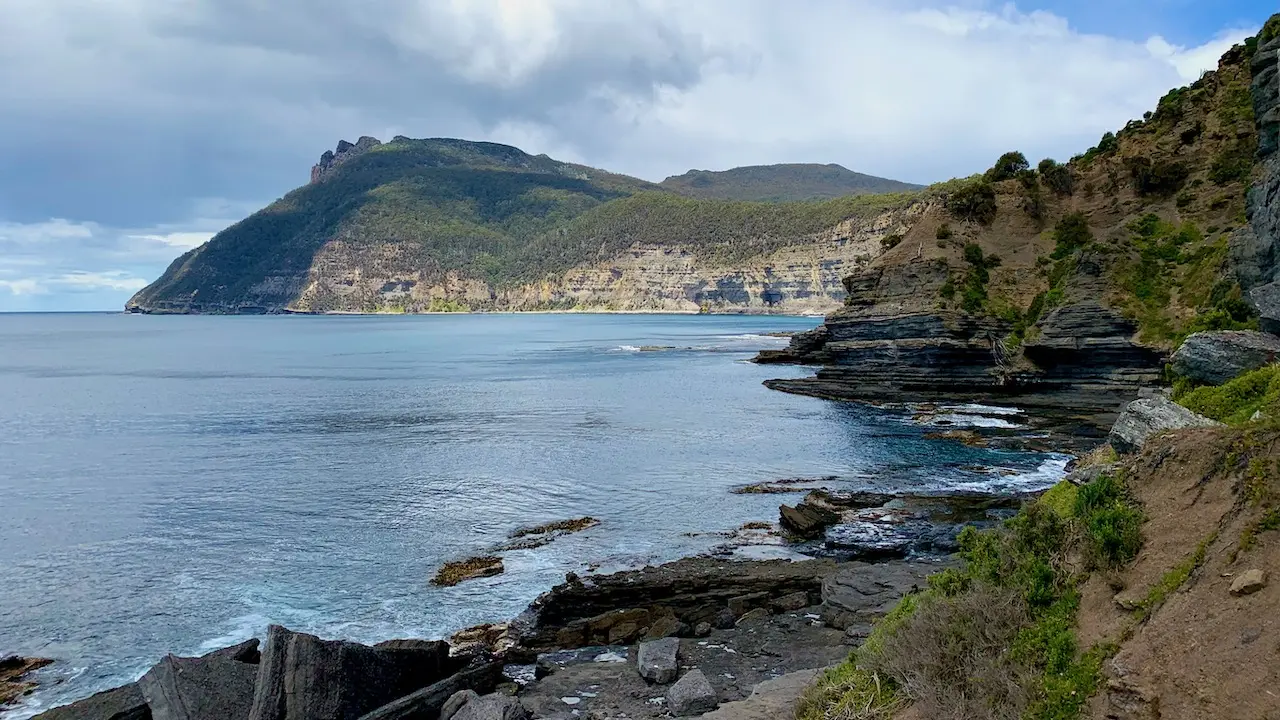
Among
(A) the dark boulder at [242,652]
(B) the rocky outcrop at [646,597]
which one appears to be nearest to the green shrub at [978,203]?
(B) the rocky outcrop at [646,597]

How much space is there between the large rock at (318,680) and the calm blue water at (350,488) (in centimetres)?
530

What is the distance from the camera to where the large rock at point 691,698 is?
11.1m

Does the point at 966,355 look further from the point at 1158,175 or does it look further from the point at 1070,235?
the point at 1158,175

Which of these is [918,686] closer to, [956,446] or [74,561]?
[74,561]

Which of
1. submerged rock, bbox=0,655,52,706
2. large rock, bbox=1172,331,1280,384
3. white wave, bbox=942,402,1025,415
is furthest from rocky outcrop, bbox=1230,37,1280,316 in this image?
submerged rock, bbox=0,655,52,706

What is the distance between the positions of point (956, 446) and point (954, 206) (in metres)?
30.3

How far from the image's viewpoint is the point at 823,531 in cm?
2280

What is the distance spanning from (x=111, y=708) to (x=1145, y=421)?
1492 centimetres

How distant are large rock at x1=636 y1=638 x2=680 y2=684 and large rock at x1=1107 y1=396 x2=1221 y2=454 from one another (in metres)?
7.36

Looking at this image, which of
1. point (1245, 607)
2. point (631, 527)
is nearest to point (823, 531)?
point (631, 527)

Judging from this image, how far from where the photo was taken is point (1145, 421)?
38.3 ft

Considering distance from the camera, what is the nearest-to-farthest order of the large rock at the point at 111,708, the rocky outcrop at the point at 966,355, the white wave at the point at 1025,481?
the large rock at the point at 111,708 → the white wave at the point at 1025,481 → the rocky outcrop at the point at 966,355

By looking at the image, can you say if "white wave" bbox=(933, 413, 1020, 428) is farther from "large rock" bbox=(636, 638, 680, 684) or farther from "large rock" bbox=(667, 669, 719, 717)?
"large rock" bbox=(667, 669, 719, 717)

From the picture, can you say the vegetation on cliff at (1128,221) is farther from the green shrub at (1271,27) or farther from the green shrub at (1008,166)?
the green shrub at (1271,27)
